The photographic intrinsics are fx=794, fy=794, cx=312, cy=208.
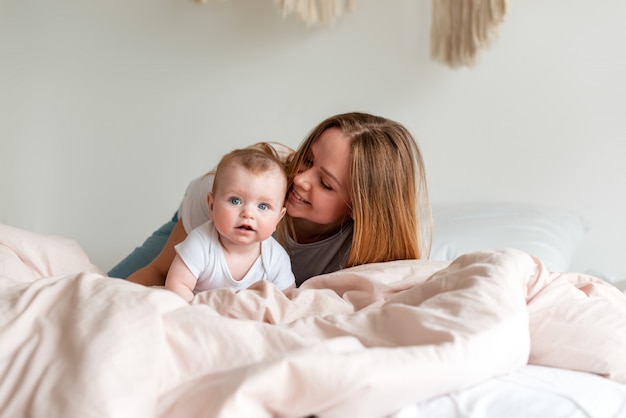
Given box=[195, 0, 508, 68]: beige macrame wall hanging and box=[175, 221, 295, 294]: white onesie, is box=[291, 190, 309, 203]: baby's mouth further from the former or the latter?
box=[195, 0, 508, 68]: beige macrame wall hanging

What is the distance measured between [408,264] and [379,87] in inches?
38.7

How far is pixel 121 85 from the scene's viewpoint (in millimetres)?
2379

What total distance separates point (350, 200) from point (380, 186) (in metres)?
0.07

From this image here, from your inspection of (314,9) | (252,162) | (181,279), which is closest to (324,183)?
(252,162)

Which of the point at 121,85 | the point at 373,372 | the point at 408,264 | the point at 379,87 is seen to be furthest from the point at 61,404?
the point at 121,85

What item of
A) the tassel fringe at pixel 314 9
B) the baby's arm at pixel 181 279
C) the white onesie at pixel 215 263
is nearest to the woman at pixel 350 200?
the white onesie at pixel 215 263

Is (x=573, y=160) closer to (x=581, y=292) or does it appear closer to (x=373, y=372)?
(x=581, y=292)

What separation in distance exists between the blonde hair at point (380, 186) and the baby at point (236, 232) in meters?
0.16

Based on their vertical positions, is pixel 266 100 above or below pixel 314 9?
below

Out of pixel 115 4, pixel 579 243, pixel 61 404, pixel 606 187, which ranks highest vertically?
pixel 115 4

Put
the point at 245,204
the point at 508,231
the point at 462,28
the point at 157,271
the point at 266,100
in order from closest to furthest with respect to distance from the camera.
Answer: the point at 245,204 → the point at 157,271 → the point at 508,231 → the point at 462,28 → the point at 266,100

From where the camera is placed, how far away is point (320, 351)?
72 cm

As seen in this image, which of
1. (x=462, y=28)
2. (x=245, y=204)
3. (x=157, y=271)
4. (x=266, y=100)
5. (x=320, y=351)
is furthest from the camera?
(x=266, y=100)

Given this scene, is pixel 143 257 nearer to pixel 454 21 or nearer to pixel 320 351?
pixel 454 21
